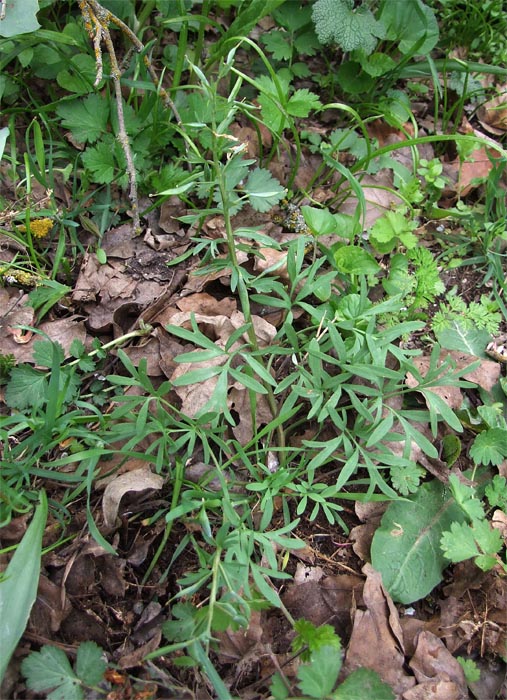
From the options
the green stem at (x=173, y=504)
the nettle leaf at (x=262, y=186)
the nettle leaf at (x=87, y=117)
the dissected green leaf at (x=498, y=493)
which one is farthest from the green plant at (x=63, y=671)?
the nettle leaf at (x=87, y=117)

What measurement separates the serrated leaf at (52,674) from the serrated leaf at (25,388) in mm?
710

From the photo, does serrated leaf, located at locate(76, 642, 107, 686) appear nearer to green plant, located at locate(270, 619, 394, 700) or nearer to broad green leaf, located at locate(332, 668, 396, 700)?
green plant, located at locate(270, 619, 394, 700)

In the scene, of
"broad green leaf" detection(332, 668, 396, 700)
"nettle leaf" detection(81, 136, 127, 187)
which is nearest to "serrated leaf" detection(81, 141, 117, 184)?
"nettle leaf" detection(81, 136, 127, 187)

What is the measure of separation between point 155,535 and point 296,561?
437 mm

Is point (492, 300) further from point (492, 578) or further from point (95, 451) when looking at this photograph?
point (95, 451)

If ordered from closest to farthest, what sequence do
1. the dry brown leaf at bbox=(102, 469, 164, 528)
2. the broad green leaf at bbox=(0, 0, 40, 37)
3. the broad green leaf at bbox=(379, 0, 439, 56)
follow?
the dry brown leaf at bbox=(102, 469, 164, 528)
the broad green leaf at bbox=(0, 0, 40, 37)
the broad green leaf at bbox=(379, 0, 439, 56)

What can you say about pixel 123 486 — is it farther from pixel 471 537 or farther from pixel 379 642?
pixel 471 537

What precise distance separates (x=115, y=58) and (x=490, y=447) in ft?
6.12

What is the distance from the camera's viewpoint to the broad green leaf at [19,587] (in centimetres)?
133

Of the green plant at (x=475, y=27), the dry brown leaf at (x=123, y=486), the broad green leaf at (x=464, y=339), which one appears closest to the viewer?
the dry brown leaf at (x=123, y=486)

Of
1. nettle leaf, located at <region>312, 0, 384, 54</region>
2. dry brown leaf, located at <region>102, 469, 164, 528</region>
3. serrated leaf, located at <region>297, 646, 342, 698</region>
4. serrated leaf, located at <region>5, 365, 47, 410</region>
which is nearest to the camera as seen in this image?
serrated leaf, located at <region>297, 646, 342, 698</region>

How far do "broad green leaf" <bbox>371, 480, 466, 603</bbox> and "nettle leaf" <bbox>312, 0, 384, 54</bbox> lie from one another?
5.65ft

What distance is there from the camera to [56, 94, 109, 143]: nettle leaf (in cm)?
210

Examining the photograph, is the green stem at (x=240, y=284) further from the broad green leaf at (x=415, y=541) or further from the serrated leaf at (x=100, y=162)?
the serrated leaf at (x=100, y=162)
